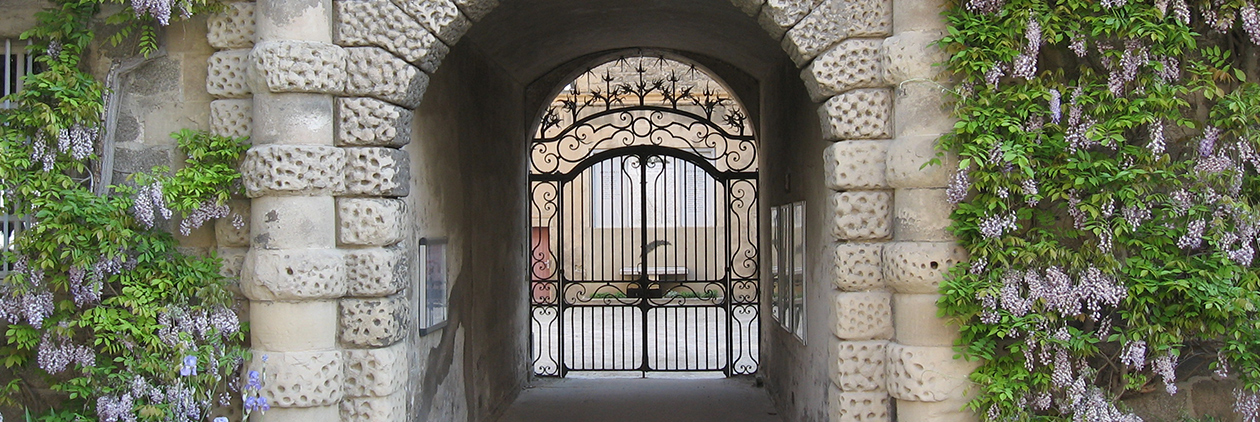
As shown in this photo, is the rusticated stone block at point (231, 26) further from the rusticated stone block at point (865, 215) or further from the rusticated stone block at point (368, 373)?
the rusticated stone block at point (865, 215)

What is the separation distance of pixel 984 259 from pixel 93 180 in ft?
12.7

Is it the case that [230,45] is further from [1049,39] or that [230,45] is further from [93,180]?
[1049,39]

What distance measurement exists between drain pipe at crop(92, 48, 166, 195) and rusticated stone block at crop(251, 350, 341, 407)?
3.60ft

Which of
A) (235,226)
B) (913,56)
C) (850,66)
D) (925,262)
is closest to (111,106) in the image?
(235,226)

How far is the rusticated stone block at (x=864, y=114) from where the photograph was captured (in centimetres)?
391

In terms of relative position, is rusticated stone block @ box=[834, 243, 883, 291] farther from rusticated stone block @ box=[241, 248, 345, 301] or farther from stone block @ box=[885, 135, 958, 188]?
rusticated stone block @ box=[241, 248, 345, 301]

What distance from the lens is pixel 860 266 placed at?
3.96 metres

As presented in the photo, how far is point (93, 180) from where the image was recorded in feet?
13.3

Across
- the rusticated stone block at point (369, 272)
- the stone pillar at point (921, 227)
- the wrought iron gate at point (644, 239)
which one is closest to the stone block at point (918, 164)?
the stone pillar at point (921, 227)

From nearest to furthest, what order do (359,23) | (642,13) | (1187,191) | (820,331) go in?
(1187,191) → (359,23) → (820,331) → (642,13)

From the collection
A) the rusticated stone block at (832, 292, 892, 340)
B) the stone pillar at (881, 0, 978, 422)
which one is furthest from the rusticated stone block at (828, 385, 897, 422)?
the rusticated stone block at (832, 292, 892, 340)

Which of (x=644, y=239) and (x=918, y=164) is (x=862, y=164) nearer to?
(x=918, y=164)

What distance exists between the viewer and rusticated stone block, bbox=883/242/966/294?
380 cm

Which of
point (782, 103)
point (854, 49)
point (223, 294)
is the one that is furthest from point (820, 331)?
point (223, 294)
